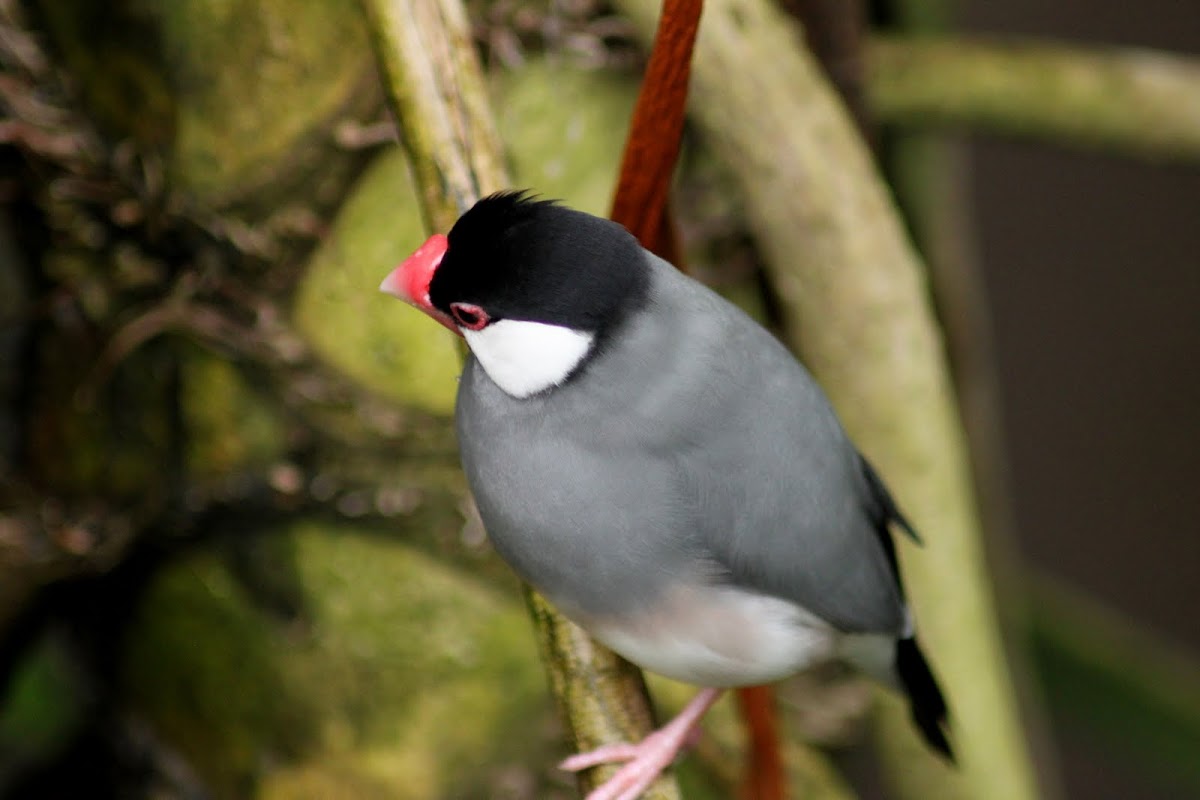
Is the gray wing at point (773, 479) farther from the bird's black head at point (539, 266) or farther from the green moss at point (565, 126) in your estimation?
the green moss at point (565, 126)

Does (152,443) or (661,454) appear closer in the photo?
(661,454)

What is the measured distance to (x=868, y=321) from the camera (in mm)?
758

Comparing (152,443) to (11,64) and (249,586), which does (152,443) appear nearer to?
(249,586)

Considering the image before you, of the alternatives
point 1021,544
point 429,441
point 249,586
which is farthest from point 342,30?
point 1021,544

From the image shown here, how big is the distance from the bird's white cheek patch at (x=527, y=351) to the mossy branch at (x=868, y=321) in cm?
24

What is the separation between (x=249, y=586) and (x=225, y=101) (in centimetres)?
29

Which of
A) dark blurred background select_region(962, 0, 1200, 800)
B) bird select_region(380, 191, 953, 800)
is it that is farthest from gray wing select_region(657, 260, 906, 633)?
dark blurred background select_region(962, 0, 1200, 800)

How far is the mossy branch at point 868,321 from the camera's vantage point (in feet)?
2.26

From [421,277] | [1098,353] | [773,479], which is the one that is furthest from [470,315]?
[1098,353]

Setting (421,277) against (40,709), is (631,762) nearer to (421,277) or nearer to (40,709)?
(421,277)

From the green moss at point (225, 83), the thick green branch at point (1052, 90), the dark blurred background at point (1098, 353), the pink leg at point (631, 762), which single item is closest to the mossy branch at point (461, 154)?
the pink leg at point (631, 762)

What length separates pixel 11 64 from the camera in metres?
0.66

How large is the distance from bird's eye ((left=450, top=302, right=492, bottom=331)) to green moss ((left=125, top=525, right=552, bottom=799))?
255mm

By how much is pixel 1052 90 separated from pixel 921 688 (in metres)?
0.44
